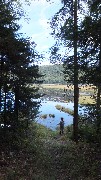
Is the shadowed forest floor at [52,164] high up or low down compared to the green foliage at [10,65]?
down

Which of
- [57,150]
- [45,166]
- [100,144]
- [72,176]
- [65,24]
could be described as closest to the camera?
[72,176]

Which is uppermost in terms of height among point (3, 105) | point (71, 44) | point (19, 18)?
point (19, 18)

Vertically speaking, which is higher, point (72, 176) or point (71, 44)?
point (71, 44)

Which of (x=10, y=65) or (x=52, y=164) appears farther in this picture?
(x=10, y=65)

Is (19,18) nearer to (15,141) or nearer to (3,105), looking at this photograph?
(3,105)

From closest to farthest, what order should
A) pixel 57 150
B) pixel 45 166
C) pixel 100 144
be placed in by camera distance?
pixel 45 166
pixel 100 144
pixel 57 150

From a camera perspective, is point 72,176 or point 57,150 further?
point 57,150

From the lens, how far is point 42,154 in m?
15.3

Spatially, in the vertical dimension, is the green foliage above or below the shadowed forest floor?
above

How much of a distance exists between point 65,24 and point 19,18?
3.53 meters

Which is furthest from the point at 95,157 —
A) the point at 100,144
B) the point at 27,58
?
the point at 27,58

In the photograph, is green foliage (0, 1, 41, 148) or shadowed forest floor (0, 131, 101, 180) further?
green foliage (0, 1, 41, 148)

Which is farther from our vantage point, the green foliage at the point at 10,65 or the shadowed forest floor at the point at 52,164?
the green foliage at the point at 10,65

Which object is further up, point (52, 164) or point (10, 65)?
point (10, 65)
